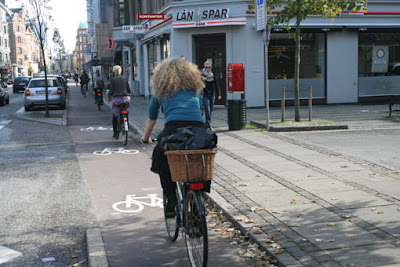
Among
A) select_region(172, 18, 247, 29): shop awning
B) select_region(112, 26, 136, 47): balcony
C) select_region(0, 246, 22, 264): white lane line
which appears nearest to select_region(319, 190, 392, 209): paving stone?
select_region(0, 246, 22, 264): white lane line

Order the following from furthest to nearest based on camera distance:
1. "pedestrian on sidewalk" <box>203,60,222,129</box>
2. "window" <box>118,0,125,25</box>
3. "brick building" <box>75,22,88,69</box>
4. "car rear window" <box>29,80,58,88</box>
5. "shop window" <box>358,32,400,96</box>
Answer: "brick building" <box>75,22,88,69</box> → "window" <box>118,0,125,25</box> → "car rear window" <box>29,80,58,88</box> → "shop window" <box>358,32,400,96</box> → "pedestrian on sidewalk" <box>203,60,222,129</box>

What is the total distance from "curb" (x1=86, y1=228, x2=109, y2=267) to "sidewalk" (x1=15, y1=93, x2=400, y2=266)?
1405 mm

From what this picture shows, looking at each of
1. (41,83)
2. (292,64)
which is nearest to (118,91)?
(292,64)

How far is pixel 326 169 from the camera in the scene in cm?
753

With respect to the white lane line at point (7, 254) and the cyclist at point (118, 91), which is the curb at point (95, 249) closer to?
the white lane line at point (7, 254)

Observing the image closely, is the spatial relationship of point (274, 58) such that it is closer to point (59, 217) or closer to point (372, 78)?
point (372, 78)

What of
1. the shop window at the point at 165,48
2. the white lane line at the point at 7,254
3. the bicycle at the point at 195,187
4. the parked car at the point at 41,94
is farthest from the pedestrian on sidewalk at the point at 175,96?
the parked car at the point at 41,94

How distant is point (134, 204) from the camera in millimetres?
6367

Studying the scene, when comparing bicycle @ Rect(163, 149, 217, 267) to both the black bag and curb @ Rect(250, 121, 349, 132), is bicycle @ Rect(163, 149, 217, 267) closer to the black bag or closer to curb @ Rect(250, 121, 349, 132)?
the black bag

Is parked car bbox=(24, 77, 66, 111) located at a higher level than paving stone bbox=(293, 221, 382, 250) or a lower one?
higher

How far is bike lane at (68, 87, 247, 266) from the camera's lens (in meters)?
4.47

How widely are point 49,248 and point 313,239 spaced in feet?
8.27

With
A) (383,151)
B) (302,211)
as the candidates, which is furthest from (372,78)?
(302,211)

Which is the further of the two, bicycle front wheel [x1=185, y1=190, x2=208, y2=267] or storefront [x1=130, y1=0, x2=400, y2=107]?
storefront [x1=130, y1=0, x2=400, y2=107]
